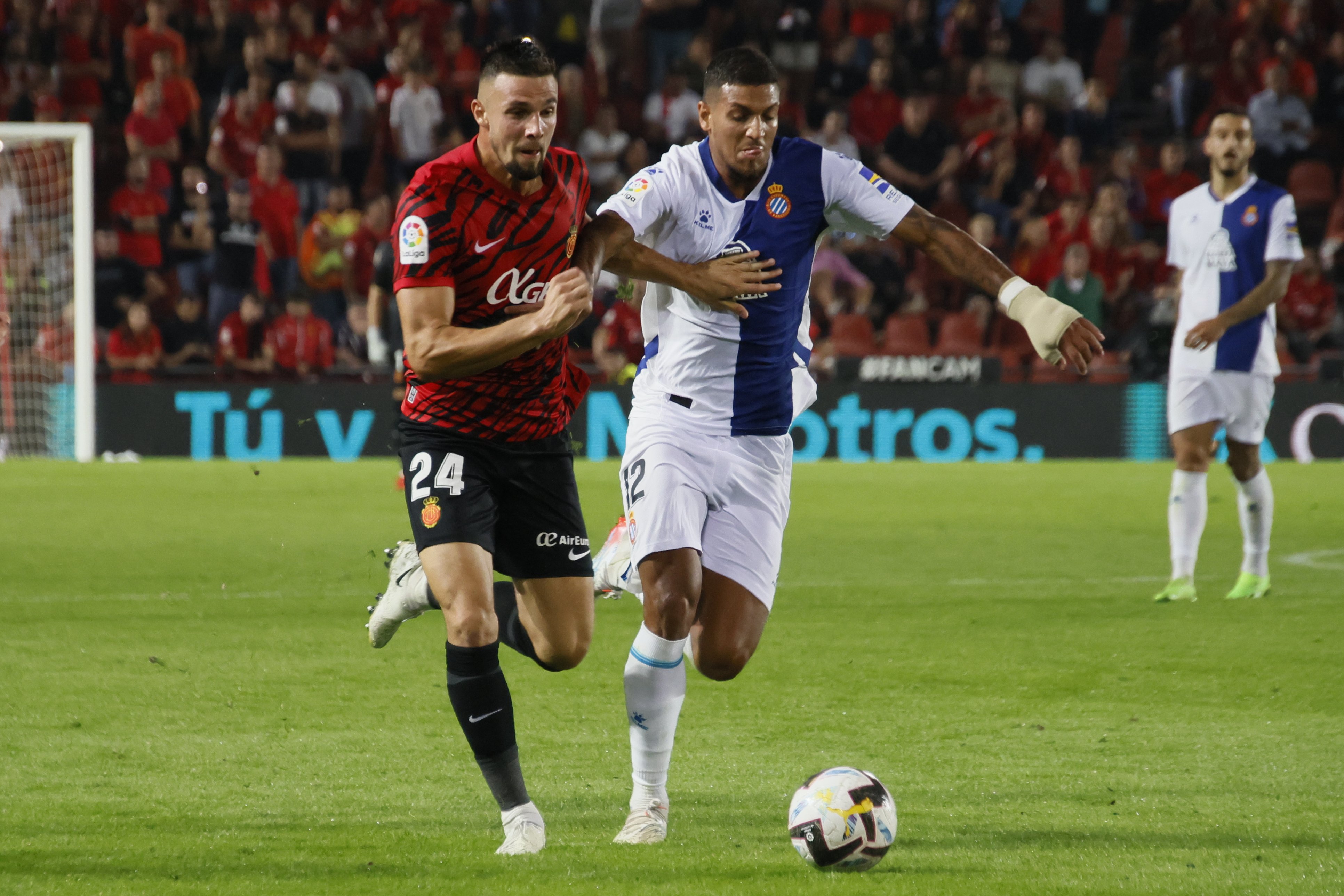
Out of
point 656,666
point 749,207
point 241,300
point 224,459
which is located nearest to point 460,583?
point 656,666

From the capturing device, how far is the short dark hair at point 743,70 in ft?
15.1

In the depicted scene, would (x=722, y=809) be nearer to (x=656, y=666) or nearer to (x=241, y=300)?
(x=656, y=666)

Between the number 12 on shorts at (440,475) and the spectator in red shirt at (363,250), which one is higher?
the spectator in red shirt at (363,250)

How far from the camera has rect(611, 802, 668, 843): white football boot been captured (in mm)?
4207

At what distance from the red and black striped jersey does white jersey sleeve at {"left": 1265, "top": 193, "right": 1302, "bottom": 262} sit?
492cm

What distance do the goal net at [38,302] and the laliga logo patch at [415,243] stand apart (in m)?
11.2

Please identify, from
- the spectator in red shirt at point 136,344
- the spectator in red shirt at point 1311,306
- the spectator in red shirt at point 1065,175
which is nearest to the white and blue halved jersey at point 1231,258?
the spectator in red shirt at point 1311,306

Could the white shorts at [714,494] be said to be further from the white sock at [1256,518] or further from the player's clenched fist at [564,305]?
the white sock at [1256,518]

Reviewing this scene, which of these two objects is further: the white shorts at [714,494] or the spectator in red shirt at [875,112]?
the spectator in red shirt at [875,112]

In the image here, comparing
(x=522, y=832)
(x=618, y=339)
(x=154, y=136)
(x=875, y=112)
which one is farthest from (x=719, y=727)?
(x=875, y=112)

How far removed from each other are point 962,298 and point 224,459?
26.0 ft

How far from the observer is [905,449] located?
595 inches

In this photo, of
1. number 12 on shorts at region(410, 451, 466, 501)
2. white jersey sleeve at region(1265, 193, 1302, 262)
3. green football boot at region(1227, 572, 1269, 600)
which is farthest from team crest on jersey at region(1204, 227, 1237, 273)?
number 12 on shorts at region(410, 451, 466, 501)

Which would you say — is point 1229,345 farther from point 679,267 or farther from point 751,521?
point 679,267
